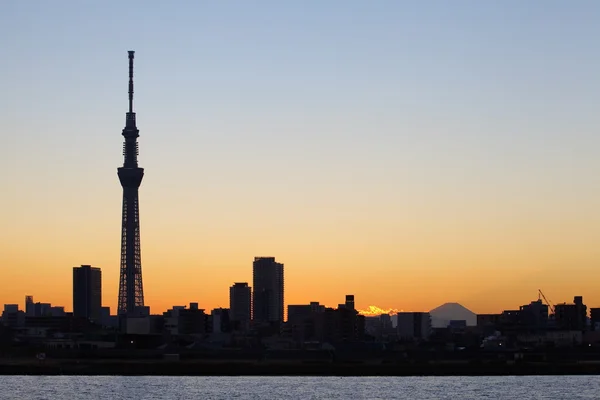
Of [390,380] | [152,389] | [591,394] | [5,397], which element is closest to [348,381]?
[390,380]

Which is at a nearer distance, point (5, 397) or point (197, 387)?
point (5, 397)

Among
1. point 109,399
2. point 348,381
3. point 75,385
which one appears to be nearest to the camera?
point 109,399

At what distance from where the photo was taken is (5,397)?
144875 mm

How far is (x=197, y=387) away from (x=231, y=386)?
600 cm

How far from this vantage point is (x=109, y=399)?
143750 mm

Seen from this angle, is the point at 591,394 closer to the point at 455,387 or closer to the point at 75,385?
the point at 455,387

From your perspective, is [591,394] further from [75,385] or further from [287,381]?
[75,385]

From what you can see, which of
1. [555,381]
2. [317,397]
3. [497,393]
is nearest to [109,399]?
[317,397]

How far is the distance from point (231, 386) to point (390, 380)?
3161 centimetres

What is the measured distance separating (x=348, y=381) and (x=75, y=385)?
4251 centimetres

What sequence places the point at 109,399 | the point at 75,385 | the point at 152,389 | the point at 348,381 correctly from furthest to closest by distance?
the point at 348,381 < the point at 75,385 < the point at 152,389 < the point at 109,399

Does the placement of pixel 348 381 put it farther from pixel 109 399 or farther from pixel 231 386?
pixel 109 399

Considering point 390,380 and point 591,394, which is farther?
point 390,380

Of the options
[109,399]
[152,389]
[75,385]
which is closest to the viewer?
[109,399]
